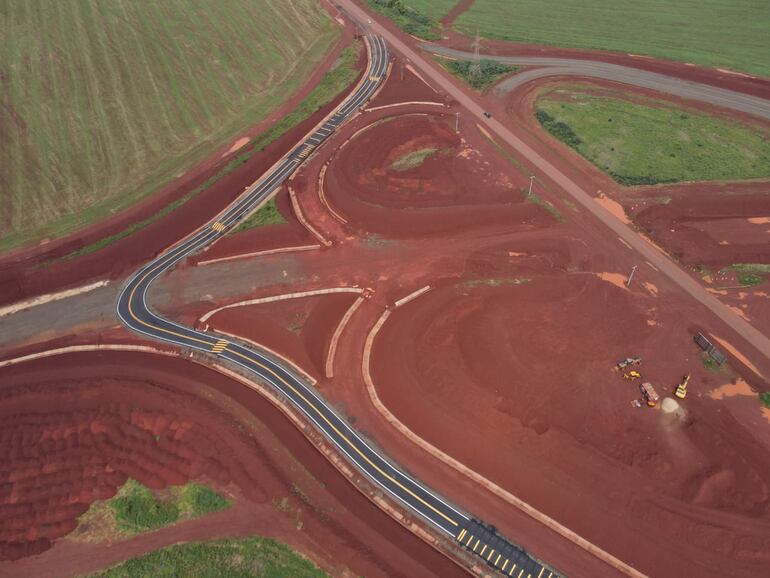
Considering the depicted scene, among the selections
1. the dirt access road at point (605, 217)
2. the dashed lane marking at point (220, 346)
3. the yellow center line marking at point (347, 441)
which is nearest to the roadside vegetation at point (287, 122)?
the dirt access road at point (605, 217)

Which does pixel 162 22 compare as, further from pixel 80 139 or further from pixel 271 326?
pixel 271 326

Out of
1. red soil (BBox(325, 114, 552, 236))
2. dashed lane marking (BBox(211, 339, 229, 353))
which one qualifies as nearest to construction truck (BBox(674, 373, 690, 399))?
red soil (BBox(325, 114, 552, 236))

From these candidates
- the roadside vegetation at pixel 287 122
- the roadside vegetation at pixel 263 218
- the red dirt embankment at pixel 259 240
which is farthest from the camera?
the roadside vegetation at pixel 287 122

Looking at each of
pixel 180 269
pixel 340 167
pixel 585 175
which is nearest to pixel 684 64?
pixel 585 175

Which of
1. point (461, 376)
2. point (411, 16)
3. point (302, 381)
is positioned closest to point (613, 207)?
point (461, 376)

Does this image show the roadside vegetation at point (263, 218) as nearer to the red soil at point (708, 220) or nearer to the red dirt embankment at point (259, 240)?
the red dirt embankment at point (259, 240)

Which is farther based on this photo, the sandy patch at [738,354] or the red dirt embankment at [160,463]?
the sandy patch at [738,354]
